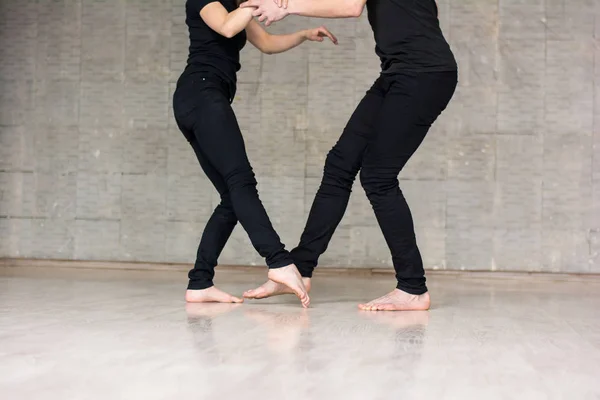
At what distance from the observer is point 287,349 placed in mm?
1871

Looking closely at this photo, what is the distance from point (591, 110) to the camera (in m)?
5.16

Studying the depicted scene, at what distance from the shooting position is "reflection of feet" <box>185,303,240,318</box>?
8.55ft

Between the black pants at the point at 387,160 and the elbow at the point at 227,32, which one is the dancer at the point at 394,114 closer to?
the black pants at the point at 387,160

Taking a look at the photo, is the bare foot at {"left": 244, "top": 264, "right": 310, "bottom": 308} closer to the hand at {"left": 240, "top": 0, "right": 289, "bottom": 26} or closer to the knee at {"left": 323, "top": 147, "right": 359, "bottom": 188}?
the knee at {"left": 323, "top": 147, "right": 359, "bottom": 188}

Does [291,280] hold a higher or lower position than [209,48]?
lower

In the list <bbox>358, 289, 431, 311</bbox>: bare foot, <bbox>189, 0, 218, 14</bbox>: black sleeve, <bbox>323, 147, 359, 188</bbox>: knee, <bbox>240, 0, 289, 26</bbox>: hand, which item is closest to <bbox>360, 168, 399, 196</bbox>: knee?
<bbox>323, 147, 359, 188</bbox>: knee

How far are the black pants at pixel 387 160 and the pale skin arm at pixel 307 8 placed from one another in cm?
32

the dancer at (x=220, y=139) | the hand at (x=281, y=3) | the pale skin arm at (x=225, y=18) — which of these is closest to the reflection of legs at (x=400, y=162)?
A: the dancer at (x=220, y=139)

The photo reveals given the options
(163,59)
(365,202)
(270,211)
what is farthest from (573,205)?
(163,59)

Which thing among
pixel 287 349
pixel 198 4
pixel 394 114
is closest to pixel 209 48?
pixel 198 4

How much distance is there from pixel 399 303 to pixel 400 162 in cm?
56

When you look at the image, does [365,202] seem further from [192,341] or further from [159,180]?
[192,341]

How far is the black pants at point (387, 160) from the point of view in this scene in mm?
2949

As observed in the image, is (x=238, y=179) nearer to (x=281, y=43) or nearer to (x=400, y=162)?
(x=400, y=162)
